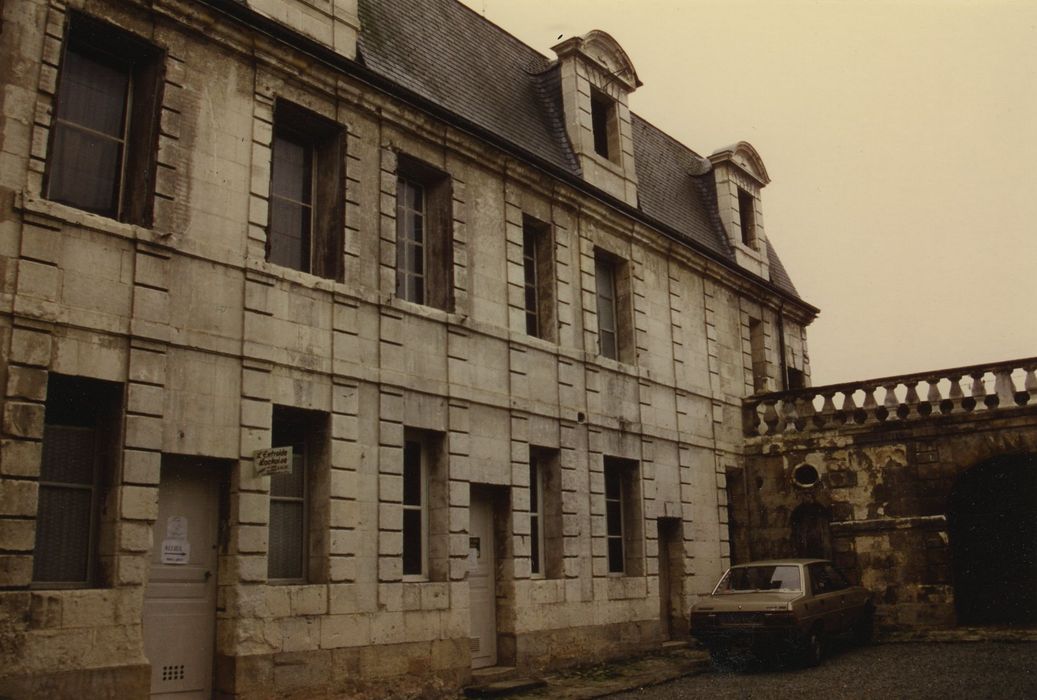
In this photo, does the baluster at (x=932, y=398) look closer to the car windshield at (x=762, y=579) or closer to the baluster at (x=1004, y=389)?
the baluster at (x=1004, y=389)

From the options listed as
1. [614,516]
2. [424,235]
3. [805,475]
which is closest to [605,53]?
[424,235]

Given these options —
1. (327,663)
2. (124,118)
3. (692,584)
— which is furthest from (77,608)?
(692,584)

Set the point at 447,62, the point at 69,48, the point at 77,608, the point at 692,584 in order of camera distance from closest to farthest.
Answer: the point at 77,608 → the point at 69,48 → the point at 447,62 → the point at 692,584

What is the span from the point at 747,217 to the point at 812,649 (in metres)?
10.9

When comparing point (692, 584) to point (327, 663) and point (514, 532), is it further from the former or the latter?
point (327, 663)

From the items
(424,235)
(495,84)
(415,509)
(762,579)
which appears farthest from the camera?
(495,84)

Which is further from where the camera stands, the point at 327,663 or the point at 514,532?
the point at 514,532

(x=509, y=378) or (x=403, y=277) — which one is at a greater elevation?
(x=403, y=277)

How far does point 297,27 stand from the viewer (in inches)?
431

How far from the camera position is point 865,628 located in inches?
603

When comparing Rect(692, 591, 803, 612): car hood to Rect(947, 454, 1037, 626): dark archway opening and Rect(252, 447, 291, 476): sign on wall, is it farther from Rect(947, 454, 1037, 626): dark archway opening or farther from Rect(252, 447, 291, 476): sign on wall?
Rect(947, 454, 1037, 626): dark archway opening

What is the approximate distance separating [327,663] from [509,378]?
184 inches

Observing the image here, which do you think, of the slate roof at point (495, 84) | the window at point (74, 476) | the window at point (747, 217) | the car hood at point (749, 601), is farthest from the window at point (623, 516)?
the window at point (74, 476)

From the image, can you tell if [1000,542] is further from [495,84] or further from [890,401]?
[495,84]
